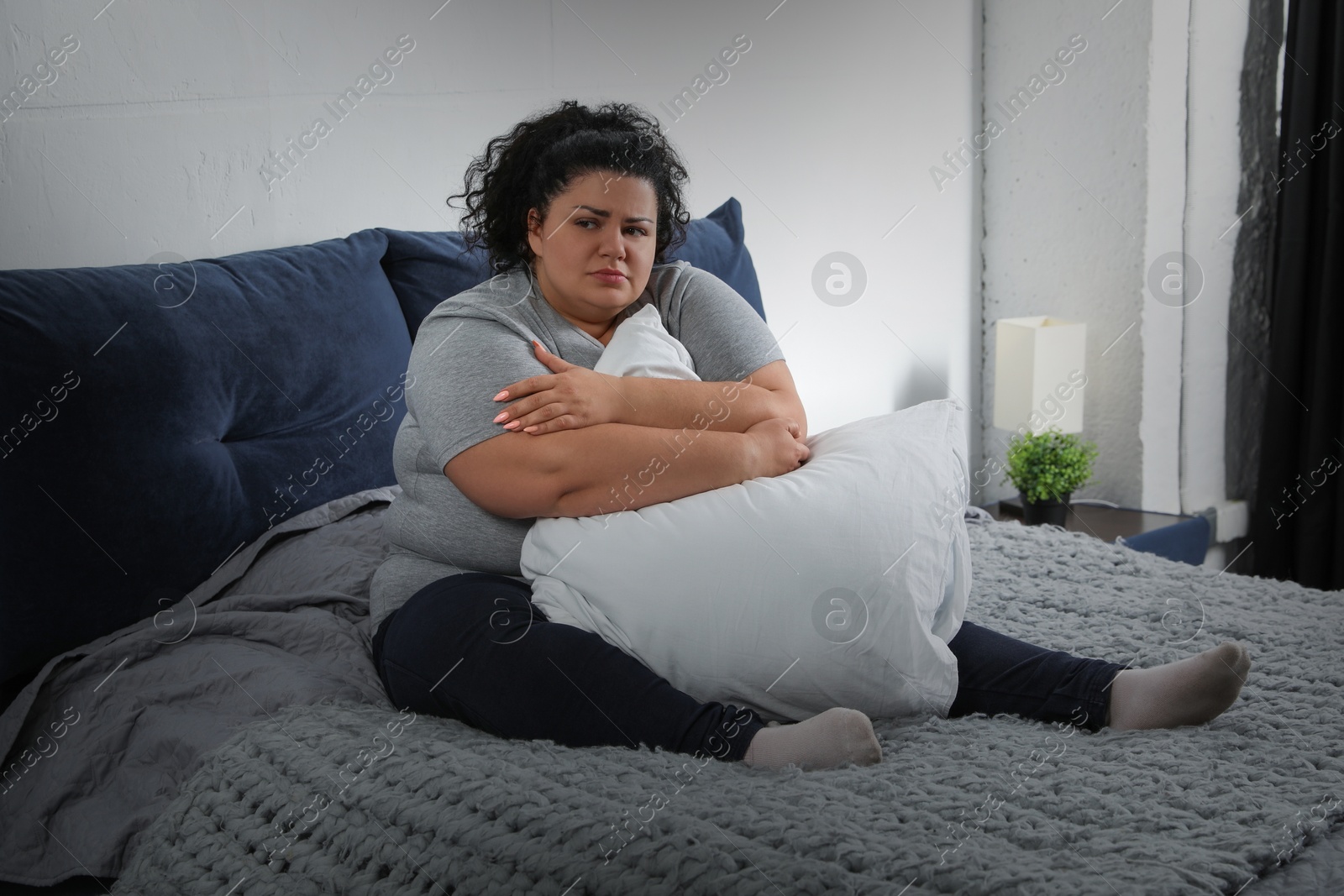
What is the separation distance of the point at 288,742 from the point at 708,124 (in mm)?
1787

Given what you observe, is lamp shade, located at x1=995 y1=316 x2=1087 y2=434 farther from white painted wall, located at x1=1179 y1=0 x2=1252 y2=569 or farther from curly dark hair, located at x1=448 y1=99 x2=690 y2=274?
curly dark hair, located at x1=448 y1=99 x2=690 y2=274

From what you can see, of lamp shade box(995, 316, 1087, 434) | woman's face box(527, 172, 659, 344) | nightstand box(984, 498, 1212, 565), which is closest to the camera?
woman's face box(527, 172, 659, 344)

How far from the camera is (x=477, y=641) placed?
1.12 meters

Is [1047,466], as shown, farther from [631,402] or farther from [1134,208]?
[631,402]

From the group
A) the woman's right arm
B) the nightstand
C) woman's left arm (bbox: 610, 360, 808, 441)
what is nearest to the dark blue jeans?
the woman's right arm

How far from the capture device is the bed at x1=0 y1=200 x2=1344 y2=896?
83 cm

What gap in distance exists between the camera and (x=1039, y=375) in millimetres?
2676

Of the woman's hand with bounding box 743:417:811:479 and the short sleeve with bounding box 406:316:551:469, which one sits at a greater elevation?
the short sleeve with bounding box 406:316:551:469

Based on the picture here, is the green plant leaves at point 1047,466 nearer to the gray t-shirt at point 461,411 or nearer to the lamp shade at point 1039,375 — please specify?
the lamp shade at point 1039,375

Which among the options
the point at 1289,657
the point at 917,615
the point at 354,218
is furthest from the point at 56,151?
the point at 1289,657

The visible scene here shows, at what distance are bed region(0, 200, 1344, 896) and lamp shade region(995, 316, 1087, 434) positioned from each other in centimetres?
102

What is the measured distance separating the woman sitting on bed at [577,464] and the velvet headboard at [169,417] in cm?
23

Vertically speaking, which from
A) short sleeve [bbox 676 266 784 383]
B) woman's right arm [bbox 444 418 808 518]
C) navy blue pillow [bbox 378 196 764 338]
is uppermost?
navy blue pillow [bbox 378 196 764 338]

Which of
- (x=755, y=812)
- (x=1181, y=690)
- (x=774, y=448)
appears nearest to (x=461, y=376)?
(x=774, y=448)
